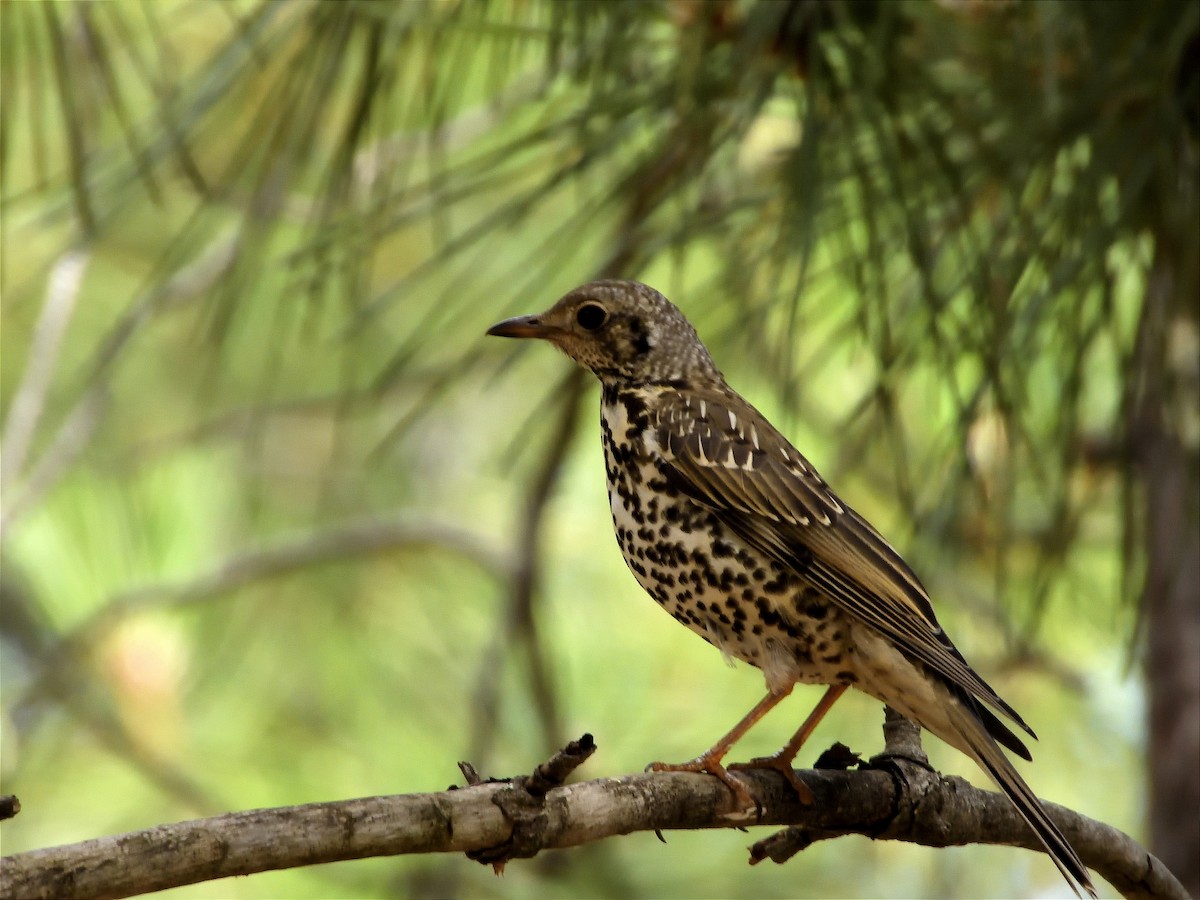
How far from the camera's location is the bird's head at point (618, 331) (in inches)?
120

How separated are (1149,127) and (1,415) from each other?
4.18m

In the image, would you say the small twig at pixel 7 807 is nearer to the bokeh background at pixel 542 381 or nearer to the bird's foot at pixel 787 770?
the bird's foot at pixel 787 770

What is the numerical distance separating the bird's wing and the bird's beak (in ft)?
0.81

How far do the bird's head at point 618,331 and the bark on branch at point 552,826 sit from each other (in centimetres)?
91

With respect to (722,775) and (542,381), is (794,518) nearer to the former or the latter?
(722,775)

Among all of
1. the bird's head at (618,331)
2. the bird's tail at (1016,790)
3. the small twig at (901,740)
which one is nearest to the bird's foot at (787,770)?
the small twig at (901,740)

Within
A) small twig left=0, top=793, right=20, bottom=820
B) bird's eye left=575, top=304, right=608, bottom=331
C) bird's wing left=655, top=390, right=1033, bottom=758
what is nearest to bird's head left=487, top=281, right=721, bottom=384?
bird's eye left=575, top=304, right=608, bottom=331

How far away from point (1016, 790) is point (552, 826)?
30.4 inches

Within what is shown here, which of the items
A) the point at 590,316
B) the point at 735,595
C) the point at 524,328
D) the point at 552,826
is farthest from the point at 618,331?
the point at 552,826

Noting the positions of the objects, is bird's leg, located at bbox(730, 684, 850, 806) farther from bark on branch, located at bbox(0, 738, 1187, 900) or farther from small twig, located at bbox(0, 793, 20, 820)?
small twig, located at bbox(0, 793, 20, 820)

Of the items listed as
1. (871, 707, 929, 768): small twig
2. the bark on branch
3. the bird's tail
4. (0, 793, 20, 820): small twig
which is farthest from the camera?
(871, 707, 929, 768): small twig

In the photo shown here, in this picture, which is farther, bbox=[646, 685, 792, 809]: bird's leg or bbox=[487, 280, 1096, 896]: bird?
bbox=[487, 280, 1096, 896]: bird

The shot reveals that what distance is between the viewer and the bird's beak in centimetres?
296

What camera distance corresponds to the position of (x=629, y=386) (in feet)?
10.1
